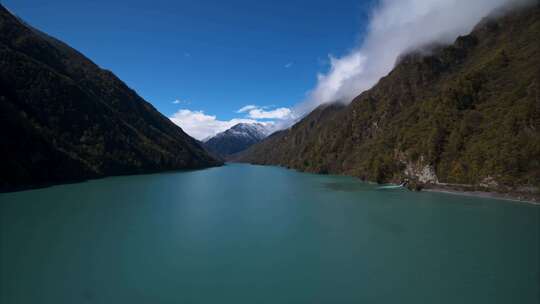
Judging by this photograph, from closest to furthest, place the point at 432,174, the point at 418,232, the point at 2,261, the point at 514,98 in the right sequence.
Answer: the point at 2,261 < the point at 418,232 < the point at 514,98 < the point at 432,174

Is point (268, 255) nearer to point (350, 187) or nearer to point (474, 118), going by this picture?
point (350, 187)

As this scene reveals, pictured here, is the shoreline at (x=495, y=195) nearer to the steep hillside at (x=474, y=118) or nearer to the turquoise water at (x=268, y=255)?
the steep hillside at (x=474, y=118)

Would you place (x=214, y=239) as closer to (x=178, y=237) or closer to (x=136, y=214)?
(x=178, y=237)

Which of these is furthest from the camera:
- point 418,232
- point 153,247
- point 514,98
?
point 514,98

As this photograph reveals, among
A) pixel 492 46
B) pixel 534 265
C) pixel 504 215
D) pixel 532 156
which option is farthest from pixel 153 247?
pixel 492 46

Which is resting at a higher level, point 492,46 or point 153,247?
point 492,46

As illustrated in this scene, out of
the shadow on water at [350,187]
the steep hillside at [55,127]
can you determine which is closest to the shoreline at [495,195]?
the shadow on water at [350,187]
